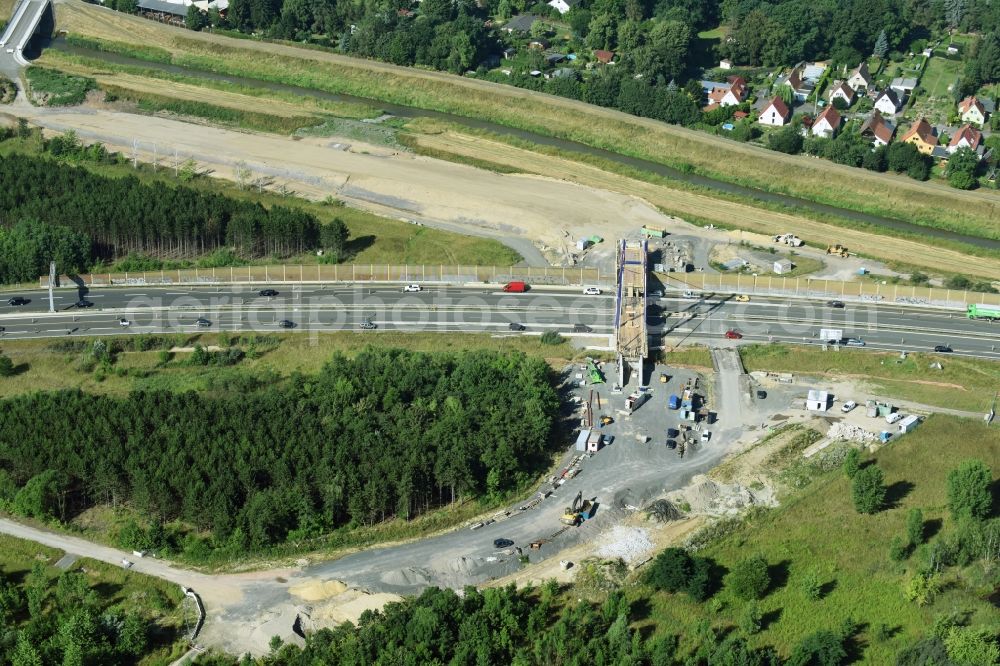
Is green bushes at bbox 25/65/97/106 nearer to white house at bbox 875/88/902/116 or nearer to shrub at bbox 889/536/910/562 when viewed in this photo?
white house at bbox 875/88/902/116

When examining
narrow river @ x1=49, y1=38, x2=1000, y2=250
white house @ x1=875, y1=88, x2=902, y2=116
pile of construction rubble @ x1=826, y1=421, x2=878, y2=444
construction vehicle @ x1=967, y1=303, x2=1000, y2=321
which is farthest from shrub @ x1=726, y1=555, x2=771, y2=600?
white house @ x1=875, y1=88, x2=902, y2=116

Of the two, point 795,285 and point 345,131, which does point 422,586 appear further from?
point 345,131

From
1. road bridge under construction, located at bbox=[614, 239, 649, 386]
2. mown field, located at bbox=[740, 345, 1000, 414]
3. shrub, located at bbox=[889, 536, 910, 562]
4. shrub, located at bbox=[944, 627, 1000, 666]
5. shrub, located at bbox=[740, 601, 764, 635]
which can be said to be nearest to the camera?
shrub, located at bbox=[944, 627, 1000, 666]

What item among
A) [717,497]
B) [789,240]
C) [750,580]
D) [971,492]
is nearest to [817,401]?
[717,497]

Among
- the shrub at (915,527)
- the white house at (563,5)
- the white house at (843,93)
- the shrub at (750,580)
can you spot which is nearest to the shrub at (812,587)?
the shrub at (750,580)

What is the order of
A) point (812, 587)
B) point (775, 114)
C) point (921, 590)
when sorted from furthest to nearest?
1. point (775, 114)
2. point (812, 587)
3. point (921, 590)

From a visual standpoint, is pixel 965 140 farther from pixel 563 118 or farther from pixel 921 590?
pixel 921 590

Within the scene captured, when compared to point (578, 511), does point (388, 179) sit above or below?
above
